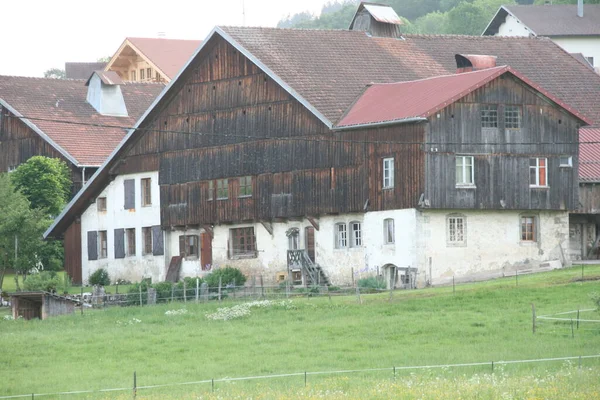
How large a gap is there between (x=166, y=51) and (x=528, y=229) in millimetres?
62951

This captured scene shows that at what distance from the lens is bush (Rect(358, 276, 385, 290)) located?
5741 centimetres

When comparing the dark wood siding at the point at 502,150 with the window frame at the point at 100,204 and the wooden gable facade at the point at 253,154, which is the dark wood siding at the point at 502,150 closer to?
the wooden gable facade at the point at 253,154

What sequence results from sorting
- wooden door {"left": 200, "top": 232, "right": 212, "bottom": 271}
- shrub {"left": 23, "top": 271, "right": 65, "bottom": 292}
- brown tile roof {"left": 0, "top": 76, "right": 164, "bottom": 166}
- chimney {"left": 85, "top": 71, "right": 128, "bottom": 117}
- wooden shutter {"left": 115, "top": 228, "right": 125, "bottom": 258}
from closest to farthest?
shrub {"left": 23, "top": 271, "right": 65, "bottom": 292} < wooden door {"left": 200, "top": 232, "right": 212, "bottom": 271} < wooden shutter {"left": 115, "top": 228, "right": 125, "bottom": 258} < brown tile roof {"left": 0, "top": 76, "right": 164, "bottom": 166} < chimney {"left": 85, "top": 71, "right": 128, "bottom": 117}

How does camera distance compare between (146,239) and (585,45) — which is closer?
(146,239)

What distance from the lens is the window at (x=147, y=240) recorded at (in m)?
70.8

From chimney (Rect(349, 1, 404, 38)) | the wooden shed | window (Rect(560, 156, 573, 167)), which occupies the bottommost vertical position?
the wooden shed

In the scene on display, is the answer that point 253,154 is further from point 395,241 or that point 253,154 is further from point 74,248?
point 74,248

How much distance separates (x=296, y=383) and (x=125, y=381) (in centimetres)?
490

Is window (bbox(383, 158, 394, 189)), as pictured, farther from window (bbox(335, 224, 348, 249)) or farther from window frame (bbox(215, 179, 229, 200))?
window frame (bbox(215, 179, 229, 200))

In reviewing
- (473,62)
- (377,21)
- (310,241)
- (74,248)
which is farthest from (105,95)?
(473,62)

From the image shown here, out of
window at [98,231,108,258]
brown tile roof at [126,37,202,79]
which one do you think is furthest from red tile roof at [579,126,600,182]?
brown tile roof at [126,37,202,79]

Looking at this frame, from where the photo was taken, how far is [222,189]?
217 feet

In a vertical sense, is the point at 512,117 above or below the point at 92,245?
above

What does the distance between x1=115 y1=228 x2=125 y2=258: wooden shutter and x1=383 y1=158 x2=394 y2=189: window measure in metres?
18.0
